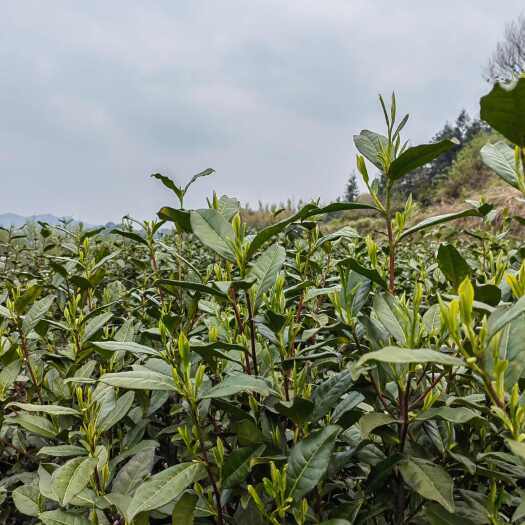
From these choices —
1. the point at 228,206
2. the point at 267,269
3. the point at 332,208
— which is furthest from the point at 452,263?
the point at 228,206

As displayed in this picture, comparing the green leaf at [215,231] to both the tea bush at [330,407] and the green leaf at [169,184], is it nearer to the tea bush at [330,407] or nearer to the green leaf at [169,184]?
the tea bush at [330,407]

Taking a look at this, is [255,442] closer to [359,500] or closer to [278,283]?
[359,500]

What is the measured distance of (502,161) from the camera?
107 cm

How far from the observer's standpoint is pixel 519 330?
808 mm

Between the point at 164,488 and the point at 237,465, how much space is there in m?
0.15

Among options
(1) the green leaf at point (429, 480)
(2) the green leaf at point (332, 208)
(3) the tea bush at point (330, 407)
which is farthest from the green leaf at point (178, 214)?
(1) the green leaf at point (429, 480)

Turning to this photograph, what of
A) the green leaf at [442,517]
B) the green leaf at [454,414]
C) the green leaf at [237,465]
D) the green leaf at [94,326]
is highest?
the green leaf at [94,326]

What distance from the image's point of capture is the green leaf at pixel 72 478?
2.89 ft

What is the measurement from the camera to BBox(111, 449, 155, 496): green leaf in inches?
41.1

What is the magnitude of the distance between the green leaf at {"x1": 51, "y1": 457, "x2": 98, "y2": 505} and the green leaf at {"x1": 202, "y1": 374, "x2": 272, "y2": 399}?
33cm

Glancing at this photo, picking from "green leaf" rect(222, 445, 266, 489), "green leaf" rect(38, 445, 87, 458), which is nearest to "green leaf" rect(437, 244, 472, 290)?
"green leaf" rect(222, 445, 266, 489)

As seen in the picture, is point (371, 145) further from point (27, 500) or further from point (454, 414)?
point (27, 500)

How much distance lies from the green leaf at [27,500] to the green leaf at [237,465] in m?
0.51

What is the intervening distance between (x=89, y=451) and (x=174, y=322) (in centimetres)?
35
